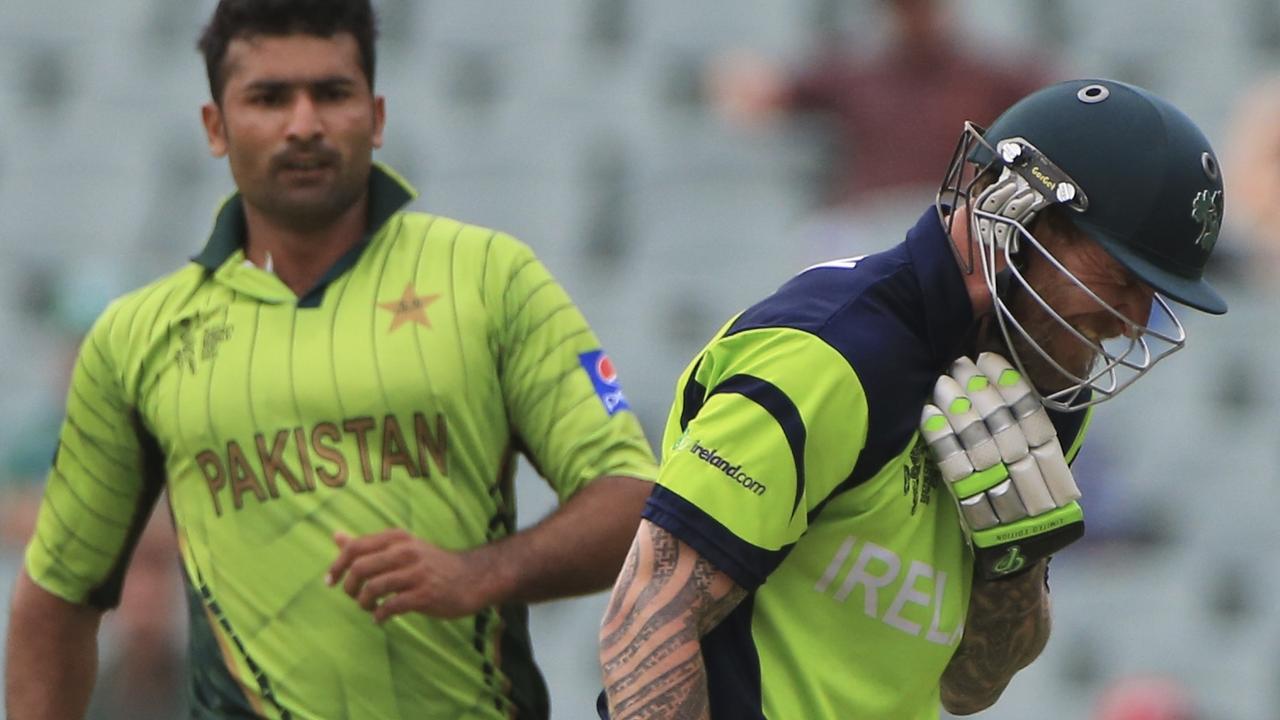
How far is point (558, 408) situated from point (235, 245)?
2.20ft

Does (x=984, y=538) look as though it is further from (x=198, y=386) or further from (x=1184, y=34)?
(x=1184, y=34)

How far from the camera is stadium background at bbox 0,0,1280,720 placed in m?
8.55

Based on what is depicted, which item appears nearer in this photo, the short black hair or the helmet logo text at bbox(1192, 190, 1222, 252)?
the helmet logo text at bbox(1192, 190, 1222, 252)

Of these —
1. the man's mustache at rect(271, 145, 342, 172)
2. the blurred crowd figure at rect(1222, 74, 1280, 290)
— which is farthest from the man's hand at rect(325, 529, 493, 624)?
the blurred crowd figure at rect(1222, 74, 1280, 290)

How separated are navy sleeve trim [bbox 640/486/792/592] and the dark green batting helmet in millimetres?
626

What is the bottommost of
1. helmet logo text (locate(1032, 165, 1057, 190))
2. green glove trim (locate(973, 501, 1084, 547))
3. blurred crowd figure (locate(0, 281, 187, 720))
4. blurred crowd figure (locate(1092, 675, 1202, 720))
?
blurred crowd figure (locate(1092, 675, 1202, 720))

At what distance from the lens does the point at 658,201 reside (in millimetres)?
9508

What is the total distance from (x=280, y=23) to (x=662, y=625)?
159 centimetres

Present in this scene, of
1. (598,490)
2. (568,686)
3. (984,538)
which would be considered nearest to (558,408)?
(598,490)

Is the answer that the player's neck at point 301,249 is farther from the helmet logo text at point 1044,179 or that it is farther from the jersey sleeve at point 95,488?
the helmet logo text at point 1044,179

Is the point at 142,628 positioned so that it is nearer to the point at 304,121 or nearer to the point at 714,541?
the point at 304,121

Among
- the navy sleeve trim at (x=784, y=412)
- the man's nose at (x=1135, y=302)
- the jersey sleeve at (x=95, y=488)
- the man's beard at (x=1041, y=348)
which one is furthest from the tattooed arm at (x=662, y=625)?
the jersey sleeve at (x=95, y=488)

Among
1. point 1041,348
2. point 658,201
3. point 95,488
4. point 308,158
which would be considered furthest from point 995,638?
point 658,201

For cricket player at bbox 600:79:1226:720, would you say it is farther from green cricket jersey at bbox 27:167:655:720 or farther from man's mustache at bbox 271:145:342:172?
man's mustache at bbox 271:145:342:172
